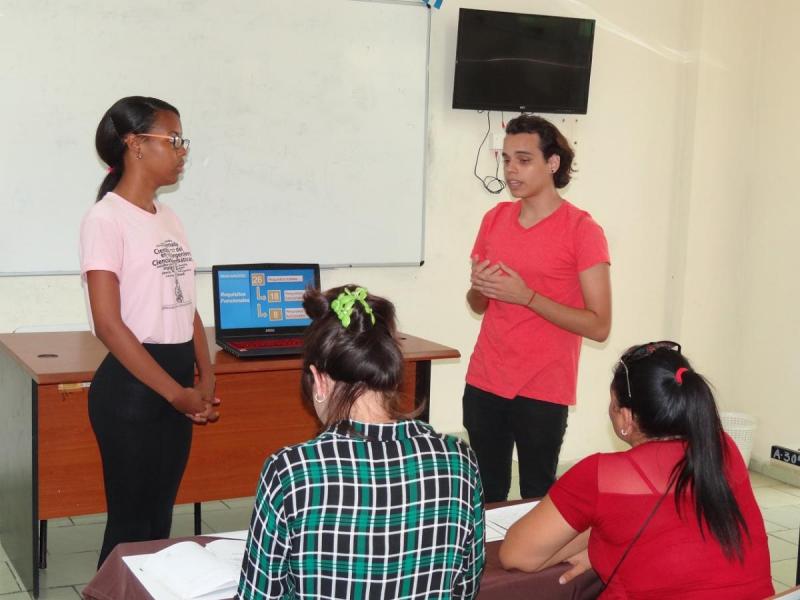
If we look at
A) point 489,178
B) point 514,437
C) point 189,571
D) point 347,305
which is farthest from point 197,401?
point 489,178

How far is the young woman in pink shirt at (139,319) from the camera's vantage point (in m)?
2.36

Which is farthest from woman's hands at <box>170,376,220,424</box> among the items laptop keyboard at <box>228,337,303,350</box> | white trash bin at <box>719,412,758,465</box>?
white trash bin at <box>719,412,758,465</box>

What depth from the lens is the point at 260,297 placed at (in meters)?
3.47

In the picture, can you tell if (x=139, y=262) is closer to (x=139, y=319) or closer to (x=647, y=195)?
(x=139, y=319)

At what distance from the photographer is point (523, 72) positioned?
15.4ft

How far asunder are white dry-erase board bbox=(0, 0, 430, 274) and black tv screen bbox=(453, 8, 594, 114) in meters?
0.21

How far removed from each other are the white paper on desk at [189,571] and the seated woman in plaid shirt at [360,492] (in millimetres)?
252

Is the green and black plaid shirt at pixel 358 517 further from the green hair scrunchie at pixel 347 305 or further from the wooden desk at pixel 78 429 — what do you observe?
the wooden desk at pixel 78 429

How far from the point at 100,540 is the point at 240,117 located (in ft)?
6.01

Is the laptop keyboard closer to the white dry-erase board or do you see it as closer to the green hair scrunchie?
the white dry-erase board

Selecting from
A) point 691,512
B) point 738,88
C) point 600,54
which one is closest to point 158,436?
point 691,512

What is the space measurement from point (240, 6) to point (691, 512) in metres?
3.17

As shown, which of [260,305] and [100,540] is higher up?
[260,305]

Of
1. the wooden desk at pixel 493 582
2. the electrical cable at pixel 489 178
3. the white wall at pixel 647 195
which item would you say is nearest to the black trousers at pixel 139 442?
Result: the wooden desk at pixel 493 582
